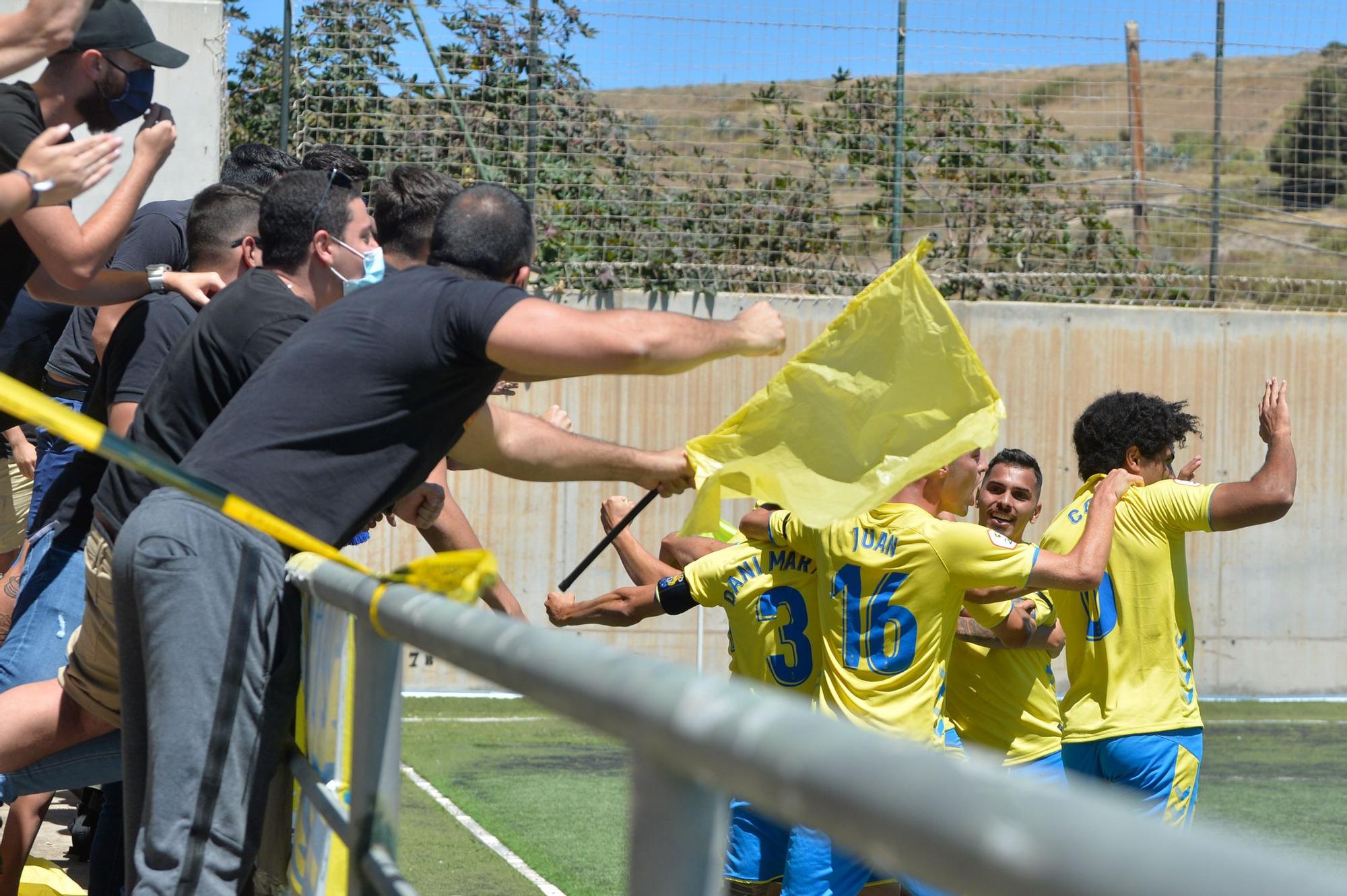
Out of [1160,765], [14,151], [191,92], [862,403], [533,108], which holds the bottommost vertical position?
[1160,765]

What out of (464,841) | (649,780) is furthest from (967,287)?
(649,780)

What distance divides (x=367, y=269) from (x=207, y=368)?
52 centimetres

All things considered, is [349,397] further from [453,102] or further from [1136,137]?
[1136,137]

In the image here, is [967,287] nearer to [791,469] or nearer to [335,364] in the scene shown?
[791,469]

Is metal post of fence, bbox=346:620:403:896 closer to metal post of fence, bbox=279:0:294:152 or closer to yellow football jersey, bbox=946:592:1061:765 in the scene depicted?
yellow football jersey, bbox=946:592:1061:765

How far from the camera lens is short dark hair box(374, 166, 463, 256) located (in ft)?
13.0

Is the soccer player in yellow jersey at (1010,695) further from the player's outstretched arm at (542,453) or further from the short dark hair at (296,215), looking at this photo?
the short dark hair at (296,215)

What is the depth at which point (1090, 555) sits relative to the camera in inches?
183

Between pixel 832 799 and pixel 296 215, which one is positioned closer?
pixel 832 799

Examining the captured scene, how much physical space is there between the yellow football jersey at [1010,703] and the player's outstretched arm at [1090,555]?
35 centimetres

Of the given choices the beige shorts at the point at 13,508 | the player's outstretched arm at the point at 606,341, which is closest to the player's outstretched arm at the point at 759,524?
the player's outstretched arm at the point at 606,341

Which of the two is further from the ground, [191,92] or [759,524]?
[191,92]

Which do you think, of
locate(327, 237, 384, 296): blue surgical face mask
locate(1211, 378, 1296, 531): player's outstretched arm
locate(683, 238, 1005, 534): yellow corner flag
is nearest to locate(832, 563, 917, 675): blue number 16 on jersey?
locate(683, 238, 1005, 534): yellow corner flag

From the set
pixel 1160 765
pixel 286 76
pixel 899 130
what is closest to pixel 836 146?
pixel 899 130
